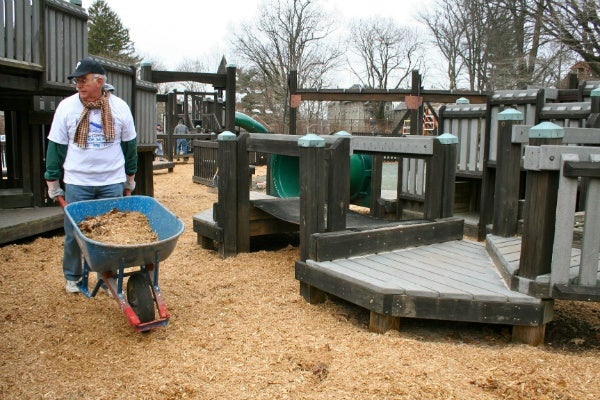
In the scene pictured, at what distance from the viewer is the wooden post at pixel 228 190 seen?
593 cm

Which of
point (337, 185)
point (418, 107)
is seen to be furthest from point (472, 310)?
point (418, 107)

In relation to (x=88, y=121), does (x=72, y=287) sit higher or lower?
lower

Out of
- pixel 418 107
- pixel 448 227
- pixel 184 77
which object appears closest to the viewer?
pixel 448 227

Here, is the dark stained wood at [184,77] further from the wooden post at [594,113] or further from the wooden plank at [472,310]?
the wooden plank at [472,310]

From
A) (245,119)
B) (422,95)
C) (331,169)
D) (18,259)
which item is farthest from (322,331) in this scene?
(245,119)

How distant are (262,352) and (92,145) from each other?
2003mm

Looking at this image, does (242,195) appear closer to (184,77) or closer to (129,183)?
(129,183)

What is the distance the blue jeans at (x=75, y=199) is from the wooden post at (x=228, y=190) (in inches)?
60.0

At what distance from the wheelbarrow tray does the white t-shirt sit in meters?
0.29

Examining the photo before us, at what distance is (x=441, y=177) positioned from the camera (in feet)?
17.8

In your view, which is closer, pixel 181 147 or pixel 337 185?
pixel 337 185

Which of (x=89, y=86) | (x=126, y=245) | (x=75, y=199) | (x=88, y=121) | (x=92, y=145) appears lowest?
(x=126, y=245)

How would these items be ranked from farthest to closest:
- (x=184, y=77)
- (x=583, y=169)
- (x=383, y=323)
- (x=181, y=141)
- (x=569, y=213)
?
(x=181, y=141) → (x=184, y=77) → (x=383, y=323) → (x=569, y=213) → (x=583, y=169)

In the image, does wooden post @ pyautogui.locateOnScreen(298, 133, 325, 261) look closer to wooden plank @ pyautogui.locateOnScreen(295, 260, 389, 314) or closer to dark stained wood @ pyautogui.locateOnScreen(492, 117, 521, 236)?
wooden plank @ pyautogui.locateOnScreen(295, 260, 389, 314)
